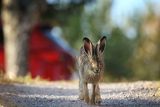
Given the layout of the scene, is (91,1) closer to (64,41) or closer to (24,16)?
→ (24,16)

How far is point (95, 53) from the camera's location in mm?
9234

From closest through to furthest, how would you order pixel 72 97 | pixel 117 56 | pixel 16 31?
pixel 72 97, pixel 16 31, pixel 117 56

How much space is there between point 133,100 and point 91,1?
14797 mm

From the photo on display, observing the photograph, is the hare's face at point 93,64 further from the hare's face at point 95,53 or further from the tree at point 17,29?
the tree at point 17,29

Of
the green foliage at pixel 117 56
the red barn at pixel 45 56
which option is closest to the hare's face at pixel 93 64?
the green foliage at pixel 117 56

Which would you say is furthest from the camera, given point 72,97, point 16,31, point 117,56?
point 117,56

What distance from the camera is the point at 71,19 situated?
84.2ft

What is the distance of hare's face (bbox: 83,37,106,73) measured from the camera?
9203 mm

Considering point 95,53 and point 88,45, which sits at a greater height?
point 88,45

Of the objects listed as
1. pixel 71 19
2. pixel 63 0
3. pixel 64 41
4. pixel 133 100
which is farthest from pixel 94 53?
pixel 64 41

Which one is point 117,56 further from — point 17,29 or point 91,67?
point 91,67

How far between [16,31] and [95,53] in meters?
14.8

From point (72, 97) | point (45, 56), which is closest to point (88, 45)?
point (72, 97)

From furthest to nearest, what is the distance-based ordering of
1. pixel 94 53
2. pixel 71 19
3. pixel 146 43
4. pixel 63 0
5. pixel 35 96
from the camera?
pixel 146 43 < pixel 71 19 < pixel 63 0 < pixel 35 96 < pixel 94 53
